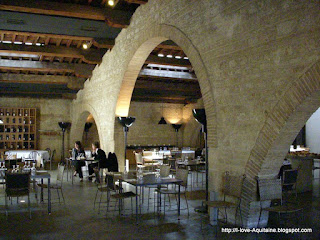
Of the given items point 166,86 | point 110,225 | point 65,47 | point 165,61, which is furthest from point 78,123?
point 110,225

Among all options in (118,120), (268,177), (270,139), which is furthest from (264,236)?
(118,120)

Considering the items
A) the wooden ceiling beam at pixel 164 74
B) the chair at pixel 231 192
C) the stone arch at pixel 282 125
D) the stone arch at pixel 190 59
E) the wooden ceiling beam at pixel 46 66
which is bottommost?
the chair at pixel 231 192

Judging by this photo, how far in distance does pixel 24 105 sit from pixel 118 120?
8.96 m

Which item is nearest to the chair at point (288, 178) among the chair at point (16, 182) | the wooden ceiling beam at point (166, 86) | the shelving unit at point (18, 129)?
the chair at point (16, 182)

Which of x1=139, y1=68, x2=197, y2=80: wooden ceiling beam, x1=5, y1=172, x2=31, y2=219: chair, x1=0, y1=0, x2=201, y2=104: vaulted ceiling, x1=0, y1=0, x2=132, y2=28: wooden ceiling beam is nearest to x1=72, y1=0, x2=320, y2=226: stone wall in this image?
x1=0, y1=0, x2=132, y2=28: wooden ceiling beam

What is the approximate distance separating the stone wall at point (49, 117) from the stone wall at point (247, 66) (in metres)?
11.7

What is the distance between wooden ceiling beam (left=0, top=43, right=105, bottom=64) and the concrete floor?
17.9 feet

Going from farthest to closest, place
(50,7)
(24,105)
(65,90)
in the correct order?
(24,105)
(65,90)
(50,7)

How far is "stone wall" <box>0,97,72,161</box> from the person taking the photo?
673 inches

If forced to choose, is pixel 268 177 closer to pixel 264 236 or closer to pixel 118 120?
pixel 264 236

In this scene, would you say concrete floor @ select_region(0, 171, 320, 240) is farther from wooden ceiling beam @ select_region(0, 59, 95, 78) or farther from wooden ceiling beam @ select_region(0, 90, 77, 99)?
wooden ceiling beam @ select_region(0, 90, 77, 99)

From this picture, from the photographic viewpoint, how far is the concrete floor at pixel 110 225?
4680 mm

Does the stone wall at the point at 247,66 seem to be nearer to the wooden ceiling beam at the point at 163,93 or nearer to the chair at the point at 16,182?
the chair at the point at 16,182

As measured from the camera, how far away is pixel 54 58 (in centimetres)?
1232
